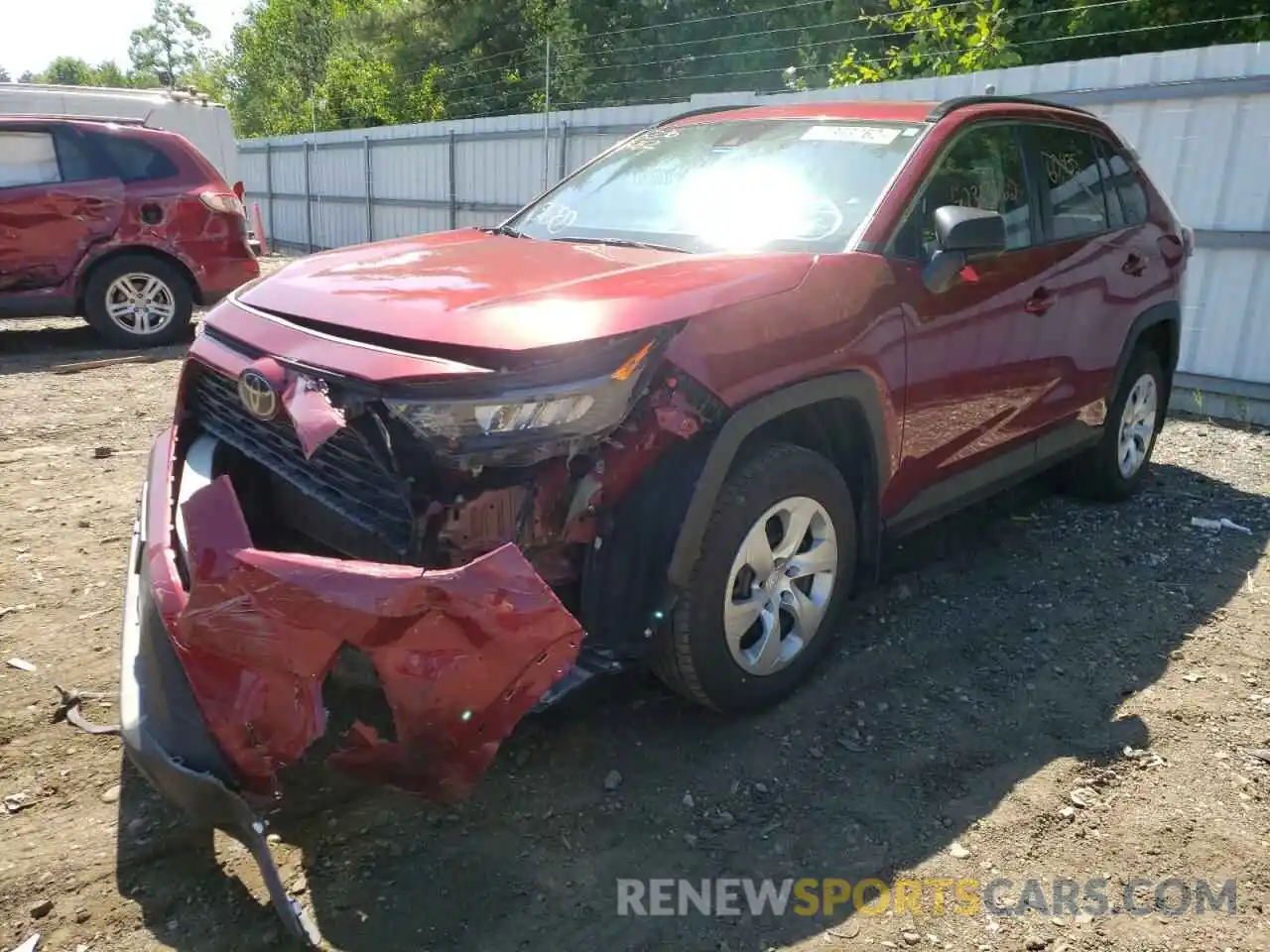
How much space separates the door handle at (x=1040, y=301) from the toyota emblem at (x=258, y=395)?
277 centimetres

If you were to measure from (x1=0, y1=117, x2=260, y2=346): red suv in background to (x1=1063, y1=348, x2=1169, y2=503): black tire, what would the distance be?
6948mm

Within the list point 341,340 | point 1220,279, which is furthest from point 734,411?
point 1220,279

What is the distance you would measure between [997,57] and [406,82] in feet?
76.1

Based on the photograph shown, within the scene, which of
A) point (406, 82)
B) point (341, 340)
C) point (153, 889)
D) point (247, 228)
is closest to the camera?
point (153, 889)

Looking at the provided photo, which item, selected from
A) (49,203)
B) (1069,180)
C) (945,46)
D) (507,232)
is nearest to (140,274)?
(49,203)

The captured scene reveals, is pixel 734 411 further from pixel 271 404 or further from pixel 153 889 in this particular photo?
pixel 153 889

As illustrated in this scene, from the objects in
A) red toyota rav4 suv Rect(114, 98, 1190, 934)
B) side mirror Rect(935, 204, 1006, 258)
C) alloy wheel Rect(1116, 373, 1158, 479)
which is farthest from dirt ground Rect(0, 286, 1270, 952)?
side mirror Rect(935, 204, 1006, 258)

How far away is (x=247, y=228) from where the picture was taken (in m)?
8.88

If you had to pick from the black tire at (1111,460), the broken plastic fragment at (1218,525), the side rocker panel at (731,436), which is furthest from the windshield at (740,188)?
the broken plastic fragment at (1218,525)

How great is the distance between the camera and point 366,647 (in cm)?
205

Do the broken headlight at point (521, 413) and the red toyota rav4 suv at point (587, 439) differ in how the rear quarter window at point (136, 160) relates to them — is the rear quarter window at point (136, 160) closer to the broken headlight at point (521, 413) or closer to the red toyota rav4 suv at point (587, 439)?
the red toyota rav4 suv at point (587, 439)

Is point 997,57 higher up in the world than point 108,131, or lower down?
higher up

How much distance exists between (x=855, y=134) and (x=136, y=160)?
6.90 m

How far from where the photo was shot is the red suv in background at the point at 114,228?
313 inches
